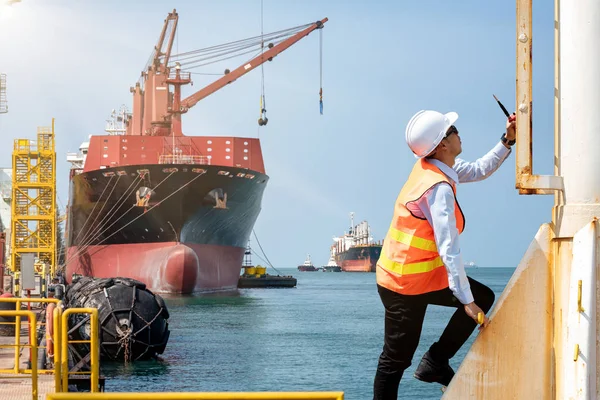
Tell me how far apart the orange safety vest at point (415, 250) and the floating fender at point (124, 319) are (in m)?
12.7

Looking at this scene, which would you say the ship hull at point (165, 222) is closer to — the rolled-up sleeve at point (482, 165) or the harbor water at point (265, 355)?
the harbor water at point (265, 355)

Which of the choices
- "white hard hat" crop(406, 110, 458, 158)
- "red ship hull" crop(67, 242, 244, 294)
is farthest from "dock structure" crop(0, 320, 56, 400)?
"red ship hull" crop(67, 242, 244, 294)

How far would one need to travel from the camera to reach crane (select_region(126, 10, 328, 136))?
4462cm

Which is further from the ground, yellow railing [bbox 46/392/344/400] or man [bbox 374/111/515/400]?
man [bbox 374/111/515/400]

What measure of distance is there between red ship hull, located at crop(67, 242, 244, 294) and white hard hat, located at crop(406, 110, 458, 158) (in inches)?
1251

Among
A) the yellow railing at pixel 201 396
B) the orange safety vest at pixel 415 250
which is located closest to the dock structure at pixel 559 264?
the orange safety vest at pixel 415 250

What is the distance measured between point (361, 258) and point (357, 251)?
1.06m

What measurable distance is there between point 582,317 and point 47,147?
121 ft

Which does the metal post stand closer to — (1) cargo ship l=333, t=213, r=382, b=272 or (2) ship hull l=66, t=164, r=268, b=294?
(2) ship hull l=66, t=164, r=268, b=294

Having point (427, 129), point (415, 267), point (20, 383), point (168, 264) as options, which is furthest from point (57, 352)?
point (168, 264)

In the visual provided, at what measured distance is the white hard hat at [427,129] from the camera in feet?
11.8

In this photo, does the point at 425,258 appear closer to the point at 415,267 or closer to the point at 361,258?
the point at 415,267

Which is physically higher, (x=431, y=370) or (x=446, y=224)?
(x=446, y=224)

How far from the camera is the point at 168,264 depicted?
3566 cm
